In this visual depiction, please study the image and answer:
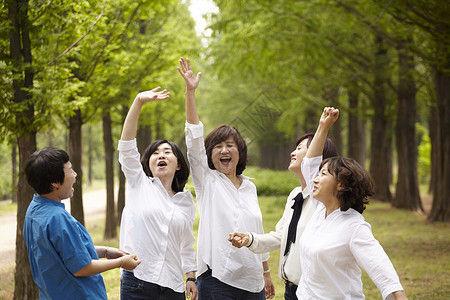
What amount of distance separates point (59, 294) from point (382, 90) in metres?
16.9

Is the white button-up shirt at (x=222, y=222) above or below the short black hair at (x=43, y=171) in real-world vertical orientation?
below

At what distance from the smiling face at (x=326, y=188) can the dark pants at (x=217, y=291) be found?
3.39 feet

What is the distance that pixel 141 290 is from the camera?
3365 millimetres

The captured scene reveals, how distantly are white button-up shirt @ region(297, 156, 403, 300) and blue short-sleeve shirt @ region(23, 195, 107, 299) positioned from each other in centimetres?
125

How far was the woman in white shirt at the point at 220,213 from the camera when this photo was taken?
3566 millimetres

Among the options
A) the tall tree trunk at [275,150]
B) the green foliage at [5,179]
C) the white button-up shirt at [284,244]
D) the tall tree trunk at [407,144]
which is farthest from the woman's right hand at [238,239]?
the tall tree trunk at [275,150]

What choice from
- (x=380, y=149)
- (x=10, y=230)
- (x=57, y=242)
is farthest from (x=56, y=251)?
(x=380, y=149)

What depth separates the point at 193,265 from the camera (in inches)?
149

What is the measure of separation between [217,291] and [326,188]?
3.85 ft

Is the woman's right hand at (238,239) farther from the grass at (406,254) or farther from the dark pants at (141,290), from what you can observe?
the grass at (406,254)

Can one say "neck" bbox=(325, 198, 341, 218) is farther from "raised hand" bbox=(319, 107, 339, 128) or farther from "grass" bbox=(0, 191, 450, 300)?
"grass" bbox=(0, 191, 450, 300)

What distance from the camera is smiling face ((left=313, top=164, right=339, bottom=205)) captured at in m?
2.96

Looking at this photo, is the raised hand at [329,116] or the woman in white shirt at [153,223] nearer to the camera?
the raised hand at [329,116]

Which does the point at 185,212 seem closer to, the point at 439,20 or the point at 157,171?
the point at 157,171
